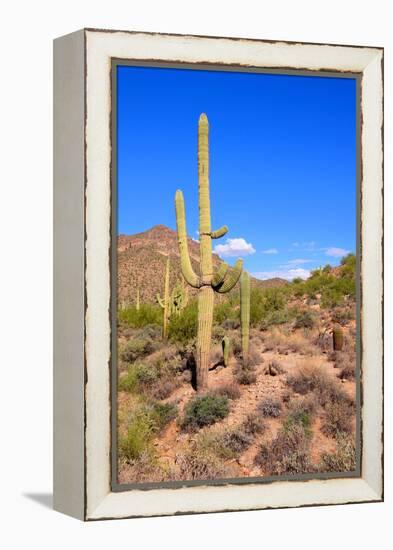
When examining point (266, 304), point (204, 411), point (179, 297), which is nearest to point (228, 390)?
point (204, 411)

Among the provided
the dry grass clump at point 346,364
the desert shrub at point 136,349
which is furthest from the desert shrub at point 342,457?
the desert shrub at point 136,349

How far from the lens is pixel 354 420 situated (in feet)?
50.1

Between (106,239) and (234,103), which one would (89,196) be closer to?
(106,239)

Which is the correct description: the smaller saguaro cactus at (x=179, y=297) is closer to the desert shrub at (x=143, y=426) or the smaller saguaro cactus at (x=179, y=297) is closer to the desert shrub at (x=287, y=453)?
the desert shrub at (x=143, y=426)

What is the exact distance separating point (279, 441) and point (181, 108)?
3.56 meters

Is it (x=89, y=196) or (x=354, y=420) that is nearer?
(x=89, y=196)

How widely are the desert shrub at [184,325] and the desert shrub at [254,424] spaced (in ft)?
3.38

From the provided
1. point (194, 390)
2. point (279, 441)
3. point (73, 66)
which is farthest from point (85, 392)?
point (73, 66)

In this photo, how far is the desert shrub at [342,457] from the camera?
15.1m

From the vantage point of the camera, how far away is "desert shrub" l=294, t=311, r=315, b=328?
15.2 metres

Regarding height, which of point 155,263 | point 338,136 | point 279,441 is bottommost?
point 279,441

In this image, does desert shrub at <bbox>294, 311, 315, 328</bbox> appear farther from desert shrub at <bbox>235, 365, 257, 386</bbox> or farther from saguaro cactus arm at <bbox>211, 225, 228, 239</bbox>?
saguaro cactus arm at <bbox>211, 225, 228, 239</bbox>

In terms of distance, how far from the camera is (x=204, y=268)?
1495 cm

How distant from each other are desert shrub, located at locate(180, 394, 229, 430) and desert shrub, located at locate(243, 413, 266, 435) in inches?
9.8
